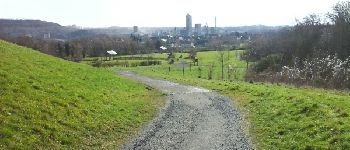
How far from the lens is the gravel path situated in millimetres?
19172

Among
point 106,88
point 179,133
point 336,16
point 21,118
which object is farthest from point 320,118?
point 336,16

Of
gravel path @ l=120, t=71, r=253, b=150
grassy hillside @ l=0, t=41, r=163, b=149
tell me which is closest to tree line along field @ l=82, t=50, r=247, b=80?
gravel path @ l=120, t=71, r=253, b=150

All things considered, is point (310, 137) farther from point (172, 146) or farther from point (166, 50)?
point (166, 50)

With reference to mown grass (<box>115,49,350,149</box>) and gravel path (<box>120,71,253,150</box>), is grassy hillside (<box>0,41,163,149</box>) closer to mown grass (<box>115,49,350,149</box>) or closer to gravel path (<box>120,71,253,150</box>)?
gravel path (<box>120,71,253,150</box>)

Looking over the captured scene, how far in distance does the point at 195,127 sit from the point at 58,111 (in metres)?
7.05

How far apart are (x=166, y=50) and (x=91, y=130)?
569 feet

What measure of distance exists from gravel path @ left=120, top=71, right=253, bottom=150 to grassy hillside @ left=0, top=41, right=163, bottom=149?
109cm

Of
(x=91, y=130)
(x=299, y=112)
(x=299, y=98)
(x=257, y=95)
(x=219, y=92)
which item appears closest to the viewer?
(x=91, y=130)

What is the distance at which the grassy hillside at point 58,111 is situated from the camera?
1781cm

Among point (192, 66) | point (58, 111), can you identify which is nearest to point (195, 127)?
point (58, 111)

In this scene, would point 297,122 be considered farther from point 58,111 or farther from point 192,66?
point 192,66

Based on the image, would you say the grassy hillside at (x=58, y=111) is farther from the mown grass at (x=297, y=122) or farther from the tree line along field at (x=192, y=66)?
the tree line along field at (x=192, y=66)

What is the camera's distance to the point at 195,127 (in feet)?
76.5

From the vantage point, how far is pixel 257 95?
35.3 meters
